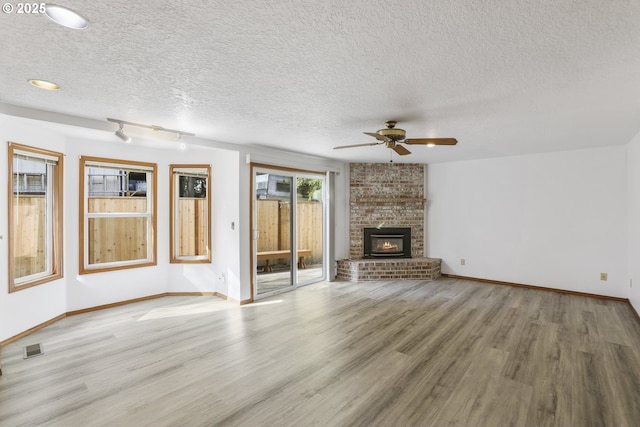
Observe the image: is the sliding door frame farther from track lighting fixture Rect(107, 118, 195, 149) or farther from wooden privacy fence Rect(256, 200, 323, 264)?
track lighting fixture Rect(107, 118, 195, 149)

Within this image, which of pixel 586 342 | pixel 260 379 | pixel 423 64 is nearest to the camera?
pixel 423 64

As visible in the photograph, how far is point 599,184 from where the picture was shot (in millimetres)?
4742

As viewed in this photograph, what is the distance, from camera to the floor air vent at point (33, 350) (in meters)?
2.94

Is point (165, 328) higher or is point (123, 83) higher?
point (123, 83)

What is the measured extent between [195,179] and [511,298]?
212 inches

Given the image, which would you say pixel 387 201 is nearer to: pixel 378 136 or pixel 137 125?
pixel 378 136

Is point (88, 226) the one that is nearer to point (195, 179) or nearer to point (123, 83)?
point (195, 179)

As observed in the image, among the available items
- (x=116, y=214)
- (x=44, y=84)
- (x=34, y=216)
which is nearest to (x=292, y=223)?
(x=116, y=214)

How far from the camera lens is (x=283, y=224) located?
5480mm

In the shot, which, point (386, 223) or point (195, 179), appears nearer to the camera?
point (195, 179)

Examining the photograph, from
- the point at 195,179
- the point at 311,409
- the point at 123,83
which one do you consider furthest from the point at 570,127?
the point at 195,179

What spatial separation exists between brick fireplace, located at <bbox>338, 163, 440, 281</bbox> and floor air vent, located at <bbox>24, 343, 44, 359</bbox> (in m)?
4.69

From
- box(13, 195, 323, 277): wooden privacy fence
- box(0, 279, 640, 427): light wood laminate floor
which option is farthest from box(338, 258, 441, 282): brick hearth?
box(0, 279, 640, 427): light wood laminate floor

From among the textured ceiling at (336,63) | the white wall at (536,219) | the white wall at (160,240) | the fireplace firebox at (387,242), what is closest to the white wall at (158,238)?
the white wall at (160,240)
